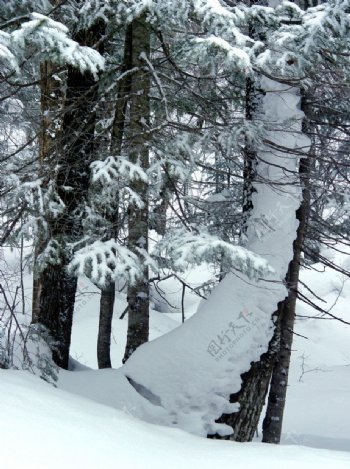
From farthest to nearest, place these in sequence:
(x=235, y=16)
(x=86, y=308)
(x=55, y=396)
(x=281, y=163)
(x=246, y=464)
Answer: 1. (x=86, y=308)
2. (x=281, y=163)
3. (x=235, y=16)
4. (x=55, y=396)
5. (x=246, y=464)

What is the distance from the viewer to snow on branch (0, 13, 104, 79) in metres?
3.79

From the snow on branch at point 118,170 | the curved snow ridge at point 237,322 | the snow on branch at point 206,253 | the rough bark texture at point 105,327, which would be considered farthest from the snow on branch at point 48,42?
the rough bark texture at point 105,327

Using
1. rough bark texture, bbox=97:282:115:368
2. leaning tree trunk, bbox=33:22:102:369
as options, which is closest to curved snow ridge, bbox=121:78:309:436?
leaning tree trunk, bbox=33:22:102:369

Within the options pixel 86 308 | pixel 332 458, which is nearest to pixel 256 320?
pixel 332 458

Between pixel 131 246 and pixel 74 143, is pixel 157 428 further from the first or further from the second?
pixel 74 143

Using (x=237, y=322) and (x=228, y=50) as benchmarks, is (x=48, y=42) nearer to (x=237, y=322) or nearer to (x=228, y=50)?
(x=228, y=50)

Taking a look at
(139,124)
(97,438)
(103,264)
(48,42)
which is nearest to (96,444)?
(97,438)

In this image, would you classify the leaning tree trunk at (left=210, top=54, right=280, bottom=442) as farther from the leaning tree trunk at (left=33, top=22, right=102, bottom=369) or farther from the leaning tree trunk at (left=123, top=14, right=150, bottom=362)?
the leaning tree trunk at (left=33, top=22, right=102, bottom=369)

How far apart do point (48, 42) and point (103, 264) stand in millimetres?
2047

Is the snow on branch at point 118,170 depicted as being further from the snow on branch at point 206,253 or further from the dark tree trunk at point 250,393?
the dark tree trunk at point 250,393

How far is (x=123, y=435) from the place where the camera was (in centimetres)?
295

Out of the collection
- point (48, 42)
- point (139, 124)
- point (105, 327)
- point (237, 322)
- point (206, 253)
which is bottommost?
point (237, 322)

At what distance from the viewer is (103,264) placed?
4.97 m

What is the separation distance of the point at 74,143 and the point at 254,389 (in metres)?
3.61
